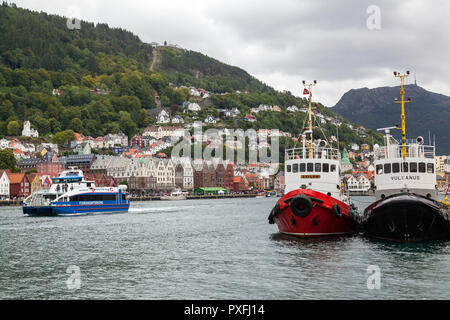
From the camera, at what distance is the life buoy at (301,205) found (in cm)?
3303

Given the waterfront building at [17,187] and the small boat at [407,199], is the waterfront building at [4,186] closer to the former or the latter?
the waterfront building at [17,187]

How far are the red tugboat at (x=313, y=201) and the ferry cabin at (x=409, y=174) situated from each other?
340 cm

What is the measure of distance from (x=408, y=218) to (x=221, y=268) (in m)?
13.0

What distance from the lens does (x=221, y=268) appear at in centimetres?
2608

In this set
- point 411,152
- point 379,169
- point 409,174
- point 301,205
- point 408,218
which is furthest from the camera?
point 379,169

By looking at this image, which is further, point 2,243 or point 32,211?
point 32,211

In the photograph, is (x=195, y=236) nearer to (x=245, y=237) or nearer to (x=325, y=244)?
(x=245, y=237)

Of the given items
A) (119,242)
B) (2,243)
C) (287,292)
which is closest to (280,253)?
(287,292)

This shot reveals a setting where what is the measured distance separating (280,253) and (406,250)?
7.68 metres

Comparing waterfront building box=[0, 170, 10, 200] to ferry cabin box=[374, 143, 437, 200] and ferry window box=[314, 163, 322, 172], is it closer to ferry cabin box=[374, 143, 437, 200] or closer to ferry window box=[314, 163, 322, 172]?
ferry window box=[314, 163, 322, 172]

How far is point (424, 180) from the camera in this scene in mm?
34344

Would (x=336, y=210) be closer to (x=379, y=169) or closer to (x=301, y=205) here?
(x=301, y=205)

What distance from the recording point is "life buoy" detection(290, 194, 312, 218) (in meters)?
33.0

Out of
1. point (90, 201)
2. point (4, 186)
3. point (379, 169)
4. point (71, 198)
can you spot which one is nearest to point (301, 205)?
point (379, 169)
